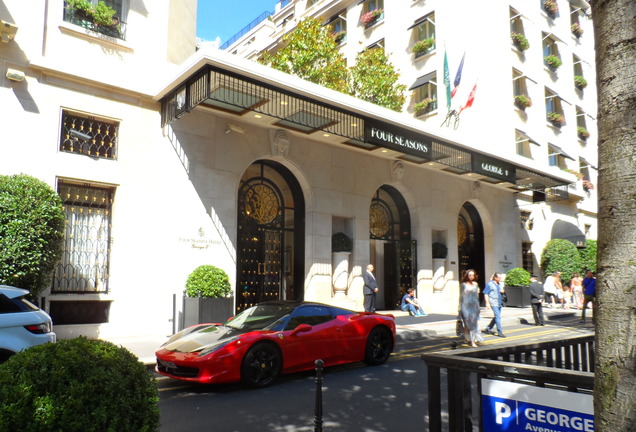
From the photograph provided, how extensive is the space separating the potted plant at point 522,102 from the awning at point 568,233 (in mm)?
6619

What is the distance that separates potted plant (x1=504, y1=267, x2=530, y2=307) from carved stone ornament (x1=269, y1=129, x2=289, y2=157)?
42.5 feet

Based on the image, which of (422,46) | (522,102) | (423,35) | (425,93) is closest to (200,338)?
(425,93)

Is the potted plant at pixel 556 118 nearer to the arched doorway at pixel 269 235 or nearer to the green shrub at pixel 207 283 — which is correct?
the arched doorway at pixel 269 235

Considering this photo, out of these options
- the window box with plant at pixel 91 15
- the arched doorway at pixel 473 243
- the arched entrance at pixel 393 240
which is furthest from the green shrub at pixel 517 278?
the window box with plant at pixel 91 15

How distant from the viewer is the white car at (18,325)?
21.0 ft

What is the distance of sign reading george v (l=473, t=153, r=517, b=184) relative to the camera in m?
18.6

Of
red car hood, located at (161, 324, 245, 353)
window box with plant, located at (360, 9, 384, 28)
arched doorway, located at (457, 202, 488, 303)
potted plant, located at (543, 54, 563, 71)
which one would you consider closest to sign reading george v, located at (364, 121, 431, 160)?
arched doorway, located at (457, 202, 488, 303)

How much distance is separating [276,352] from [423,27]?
23.2 meters

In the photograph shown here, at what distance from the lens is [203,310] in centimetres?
1208

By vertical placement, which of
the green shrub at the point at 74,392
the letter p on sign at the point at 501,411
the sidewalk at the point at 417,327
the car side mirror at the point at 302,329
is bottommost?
the sidewalk at the point at 417,327

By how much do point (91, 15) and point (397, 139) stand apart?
9287 mm

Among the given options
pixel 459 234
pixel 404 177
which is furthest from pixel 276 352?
pixel 459 234

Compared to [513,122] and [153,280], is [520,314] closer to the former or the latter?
[513,122]

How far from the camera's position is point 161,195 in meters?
13.2
